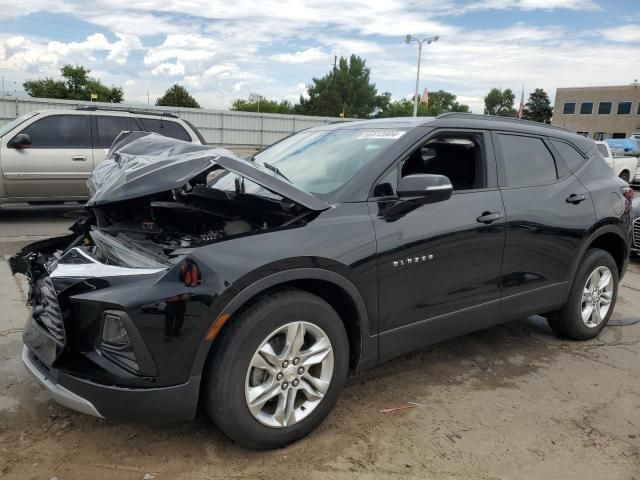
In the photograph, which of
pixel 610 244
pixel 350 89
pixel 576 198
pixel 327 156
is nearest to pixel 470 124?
pixel 327 156

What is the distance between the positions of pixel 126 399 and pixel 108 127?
800 cm

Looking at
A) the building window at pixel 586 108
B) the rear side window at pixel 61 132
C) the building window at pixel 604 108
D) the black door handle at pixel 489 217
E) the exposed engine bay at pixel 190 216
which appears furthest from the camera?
the building window at pixel 586 108

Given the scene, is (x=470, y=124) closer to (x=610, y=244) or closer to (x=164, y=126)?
(x=610, y=244)

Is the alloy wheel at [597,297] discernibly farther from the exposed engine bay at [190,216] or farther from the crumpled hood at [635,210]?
the crumpled hood at [635,210]

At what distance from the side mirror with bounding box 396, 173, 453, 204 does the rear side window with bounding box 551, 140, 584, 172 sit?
1.76m

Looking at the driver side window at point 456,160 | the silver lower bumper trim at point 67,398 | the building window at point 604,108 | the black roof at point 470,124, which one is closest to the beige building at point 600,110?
the building window at point 604,108

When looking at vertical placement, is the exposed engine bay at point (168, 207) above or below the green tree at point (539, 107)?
below

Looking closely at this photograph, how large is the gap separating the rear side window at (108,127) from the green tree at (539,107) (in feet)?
311

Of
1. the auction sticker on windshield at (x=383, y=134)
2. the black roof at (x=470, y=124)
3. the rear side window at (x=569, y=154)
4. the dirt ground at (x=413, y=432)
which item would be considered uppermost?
the black roof at (x=470, y=124)

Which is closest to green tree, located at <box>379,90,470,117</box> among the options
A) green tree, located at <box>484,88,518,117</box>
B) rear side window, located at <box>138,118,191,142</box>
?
green tree, located at <box>484,88,518,117</box>

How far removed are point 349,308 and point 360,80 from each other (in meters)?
83.3

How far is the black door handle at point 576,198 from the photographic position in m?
4.02

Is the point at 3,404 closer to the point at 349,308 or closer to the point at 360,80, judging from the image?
the point at 349,308

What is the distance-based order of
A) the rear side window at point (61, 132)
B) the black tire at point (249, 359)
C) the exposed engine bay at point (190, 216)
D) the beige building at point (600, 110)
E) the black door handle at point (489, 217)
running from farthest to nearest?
1. the beige building at point (600, 110)
2. the rear side window at point (61, 132)
3. the black door handle at point (489, 217)
4. the exposed engine bay at point (190, 216)
5. the black tire at point (249, 359)
